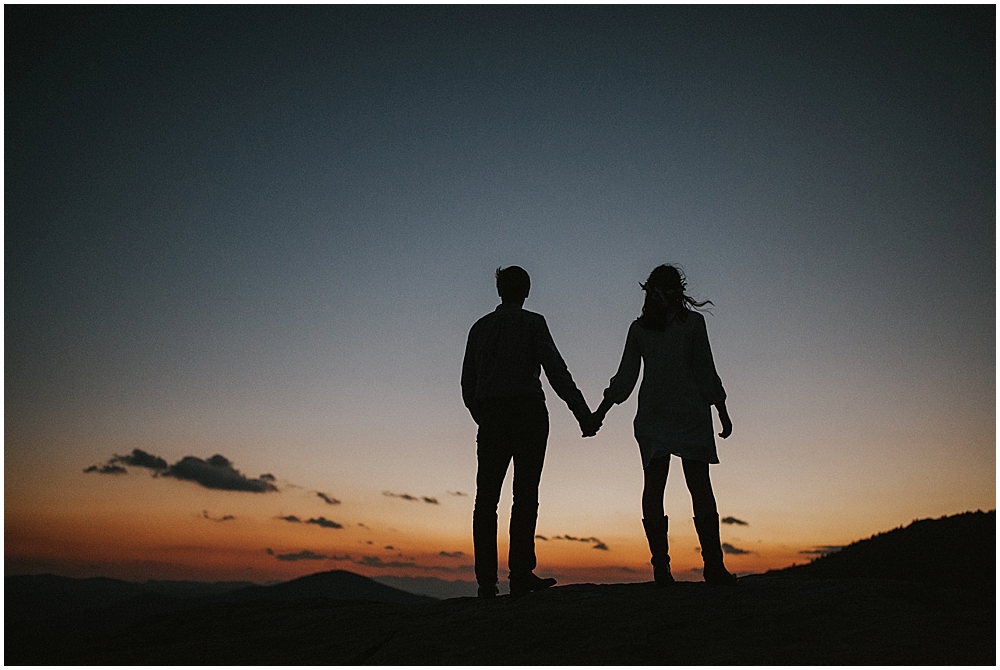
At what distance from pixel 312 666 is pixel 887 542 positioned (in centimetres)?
952

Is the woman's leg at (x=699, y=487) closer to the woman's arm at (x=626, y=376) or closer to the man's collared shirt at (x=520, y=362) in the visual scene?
the woman's arm at (x=626, y=376)

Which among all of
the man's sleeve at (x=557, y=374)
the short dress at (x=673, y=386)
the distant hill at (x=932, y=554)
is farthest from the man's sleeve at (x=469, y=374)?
the distant hill at (x=932, y=554)

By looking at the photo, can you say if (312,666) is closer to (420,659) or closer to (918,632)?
(420,659)

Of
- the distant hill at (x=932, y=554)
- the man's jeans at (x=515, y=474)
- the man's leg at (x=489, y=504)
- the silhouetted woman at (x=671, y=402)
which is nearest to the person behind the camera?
the silhouetted woman at (x=671, y=402)

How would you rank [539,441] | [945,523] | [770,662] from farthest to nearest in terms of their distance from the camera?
[945,523], [539,441], [770,662]

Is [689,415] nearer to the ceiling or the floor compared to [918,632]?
nearer to the ceiling

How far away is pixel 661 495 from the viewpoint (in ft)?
20.1

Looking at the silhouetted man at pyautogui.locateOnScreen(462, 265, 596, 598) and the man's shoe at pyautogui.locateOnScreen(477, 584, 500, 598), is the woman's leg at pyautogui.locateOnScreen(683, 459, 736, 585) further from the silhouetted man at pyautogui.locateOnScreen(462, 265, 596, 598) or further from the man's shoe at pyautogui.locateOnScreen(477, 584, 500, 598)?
the man's shoe at pyautogui.locateOnScreen(477, 584, 500, 598)

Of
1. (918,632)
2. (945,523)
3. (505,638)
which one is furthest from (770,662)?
(945,523)

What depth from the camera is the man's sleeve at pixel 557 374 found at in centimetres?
663

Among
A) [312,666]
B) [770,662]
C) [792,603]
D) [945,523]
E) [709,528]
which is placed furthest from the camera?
[945,523]

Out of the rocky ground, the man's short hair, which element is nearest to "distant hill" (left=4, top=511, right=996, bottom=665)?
the rocky ground

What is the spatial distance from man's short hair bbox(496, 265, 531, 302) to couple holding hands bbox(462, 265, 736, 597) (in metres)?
0.12

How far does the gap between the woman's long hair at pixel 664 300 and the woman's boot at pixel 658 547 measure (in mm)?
1517
